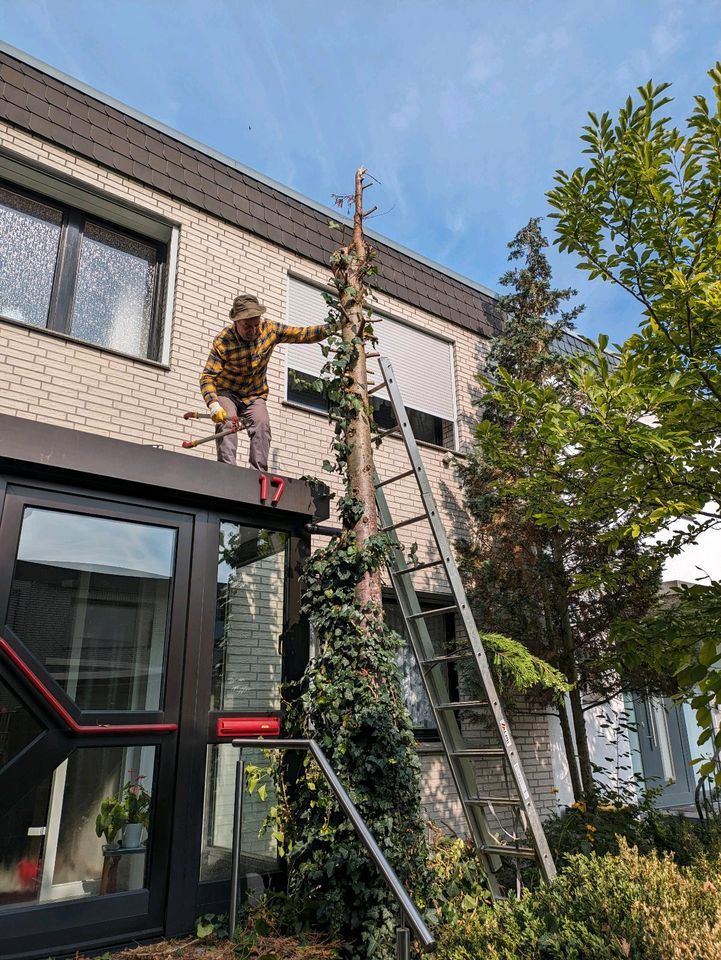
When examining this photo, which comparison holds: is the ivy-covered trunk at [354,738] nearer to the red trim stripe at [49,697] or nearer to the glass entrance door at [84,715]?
the glass entrance door at [84,715]

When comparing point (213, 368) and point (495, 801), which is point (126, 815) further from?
point (213, 368)

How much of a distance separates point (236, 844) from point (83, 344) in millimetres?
4326

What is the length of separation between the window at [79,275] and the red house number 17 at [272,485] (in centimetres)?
260

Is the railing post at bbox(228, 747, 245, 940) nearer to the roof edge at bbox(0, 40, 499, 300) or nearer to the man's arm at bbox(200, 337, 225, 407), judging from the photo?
the man's arm at bbox(200, 337, 225, 407)

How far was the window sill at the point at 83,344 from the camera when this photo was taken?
237 inches

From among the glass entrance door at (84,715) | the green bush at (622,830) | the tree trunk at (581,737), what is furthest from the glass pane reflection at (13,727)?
the tree trunk at (581,737)

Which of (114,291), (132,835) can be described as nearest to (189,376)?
(114,291)

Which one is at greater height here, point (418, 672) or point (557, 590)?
point (557, 590)

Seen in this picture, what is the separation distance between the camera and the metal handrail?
8.63ft

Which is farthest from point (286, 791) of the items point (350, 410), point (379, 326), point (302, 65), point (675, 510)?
point (302, 65)

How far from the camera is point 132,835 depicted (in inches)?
158

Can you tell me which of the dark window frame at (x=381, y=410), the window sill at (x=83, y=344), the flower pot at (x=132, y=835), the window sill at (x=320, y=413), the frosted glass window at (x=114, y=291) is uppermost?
the frosted glass window at (x=114, y=291)

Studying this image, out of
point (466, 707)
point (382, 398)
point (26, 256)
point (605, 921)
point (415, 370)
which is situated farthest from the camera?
point (415, 370)

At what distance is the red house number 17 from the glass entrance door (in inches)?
30.0
